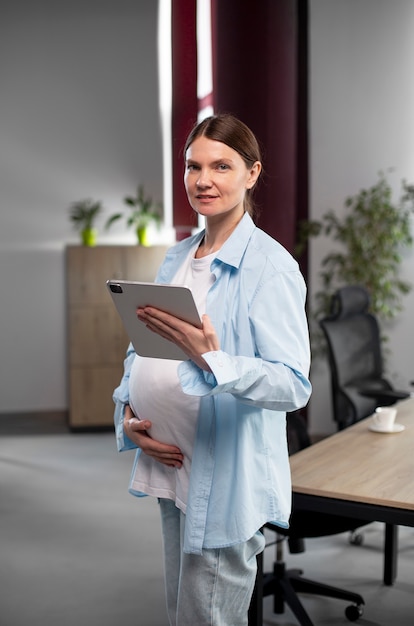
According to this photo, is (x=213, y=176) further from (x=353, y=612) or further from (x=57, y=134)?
(x=57, y=134)

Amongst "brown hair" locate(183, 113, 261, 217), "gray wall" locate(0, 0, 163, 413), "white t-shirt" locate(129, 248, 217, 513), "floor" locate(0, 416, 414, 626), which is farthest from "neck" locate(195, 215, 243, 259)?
"gray wall" locate(0, 0, 163, 413)

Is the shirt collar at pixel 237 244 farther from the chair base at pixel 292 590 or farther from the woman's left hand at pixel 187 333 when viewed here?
the chair base at pixel 292 590

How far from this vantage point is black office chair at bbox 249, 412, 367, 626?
117 inches

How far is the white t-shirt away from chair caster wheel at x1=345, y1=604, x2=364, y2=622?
157 centimetres

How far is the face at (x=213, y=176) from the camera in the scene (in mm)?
1933

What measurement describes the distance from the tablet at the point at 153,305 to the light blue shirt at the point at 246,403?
4.4 inches

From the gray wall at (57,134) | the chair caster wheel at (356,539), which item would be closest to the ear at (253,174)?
the chair caster wheel at (356,539)

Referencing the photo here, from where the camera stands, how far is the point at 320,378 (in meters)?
6.51

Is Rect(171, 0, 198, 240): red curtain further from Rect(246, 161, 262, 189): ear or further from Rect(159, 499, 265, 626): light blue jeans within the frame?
Rect(159, 499, 265, 626): light blue jeans

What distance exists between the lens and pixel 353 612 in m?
3.26

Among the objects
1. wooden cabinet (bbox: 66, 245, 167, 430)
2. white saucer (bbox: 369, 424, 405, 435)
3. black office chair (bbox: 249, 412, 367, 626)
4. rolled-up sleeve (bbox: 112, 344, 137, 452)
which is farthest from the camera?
wooden cabinet (bbox: 66, 245, 167, 430)

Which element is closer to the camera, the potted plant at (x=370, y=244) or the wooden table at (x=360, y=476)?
the wooden table at (x=360, y=476)

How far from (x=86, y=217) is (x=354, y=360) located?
374cm

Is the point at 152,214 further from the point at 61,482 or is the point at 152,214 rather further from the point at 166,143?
the point at 61,482
